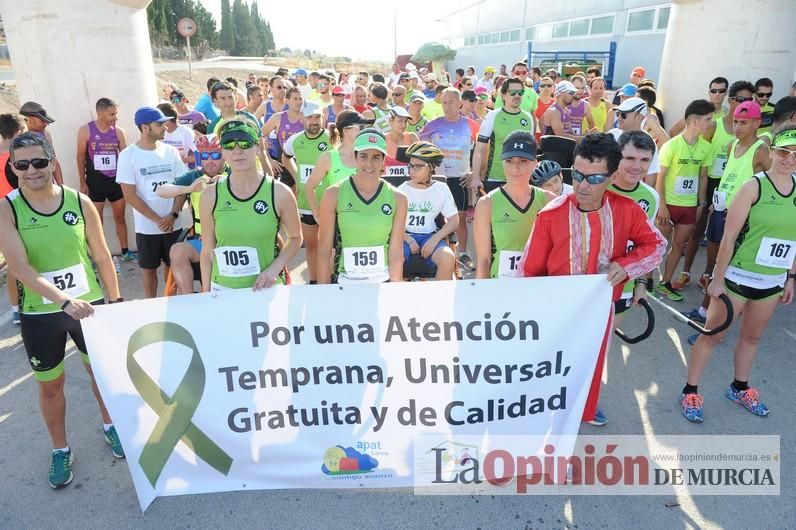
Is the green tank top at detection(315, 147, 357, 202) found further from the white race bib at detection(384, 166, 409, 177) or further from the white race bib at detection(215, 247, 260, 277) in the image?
the white race bib at detection(215, 247, 260, 277)

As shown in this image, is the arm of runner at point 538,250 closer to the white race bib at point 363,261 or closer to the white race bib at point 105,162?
the white race bib at point 363,261

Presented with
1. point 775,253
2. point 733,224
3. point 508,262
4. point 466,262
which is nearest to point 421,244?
point 508,262

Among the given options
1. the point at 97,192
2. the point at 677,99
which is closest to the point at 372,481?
the point at 97,192

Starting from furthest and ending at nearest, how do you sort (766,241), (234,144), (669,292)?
(669,292), (766,241), (234,144)

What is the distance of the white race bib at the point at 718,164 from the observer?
19.7 feet

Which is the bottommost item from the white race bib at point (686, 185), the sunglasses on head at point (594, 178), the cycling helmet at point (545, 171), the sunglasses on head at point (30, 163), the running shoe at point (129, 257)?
the running shoe at point (129, 257)

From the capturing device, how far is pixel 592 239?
3037 mm

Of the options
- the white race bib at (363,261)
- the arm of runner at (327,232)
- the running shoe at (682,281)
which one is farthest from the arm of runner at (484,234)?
the running shoe at (682,281)

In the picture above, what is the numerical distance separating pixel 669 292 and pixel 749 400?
7.29 feet

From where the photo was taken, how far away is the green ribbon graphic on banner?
2.92 meters

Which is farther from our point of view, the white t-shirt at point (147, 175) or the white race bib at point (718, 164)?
the white race bib at point (718, 164)

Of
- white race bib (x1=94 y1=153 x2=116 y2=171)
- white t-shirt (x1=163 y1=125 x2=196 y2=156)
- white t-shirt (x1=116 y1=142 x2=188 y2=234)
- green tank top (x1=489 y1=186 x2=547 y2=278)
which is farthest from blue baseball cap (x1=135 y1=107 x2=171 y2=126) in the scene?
green tank top (x1=489 y1=186 x2=547 y2=278)

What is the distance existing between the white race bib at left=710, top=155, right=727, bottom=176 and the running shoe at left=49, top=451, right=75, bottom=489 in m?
6.81

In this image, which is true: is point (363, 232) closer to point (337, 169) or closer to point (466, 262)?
point (337, 169)
